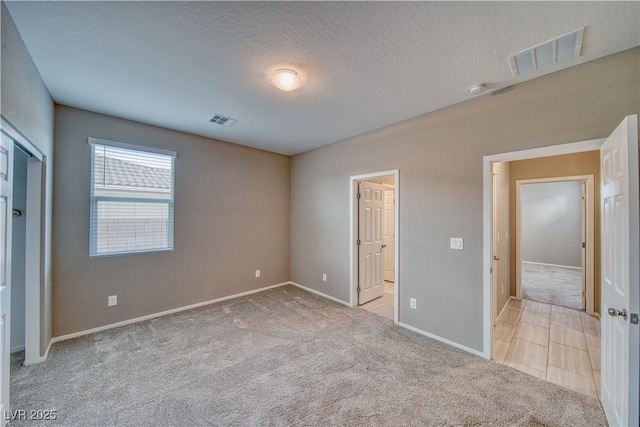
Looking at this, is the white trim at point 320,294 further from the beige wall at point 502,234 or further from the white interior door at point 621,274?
the white interior door at point 621,274

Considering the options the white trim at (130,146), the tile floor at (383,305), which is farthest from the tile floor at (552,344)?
A: the white trim at (130,146)

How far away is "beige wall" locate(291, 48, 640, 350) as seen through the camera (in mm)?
1982

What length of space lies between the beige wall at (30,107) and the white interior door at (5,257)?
0.76 ft

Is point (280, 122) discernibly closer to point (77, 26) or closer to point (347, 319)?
point (77, 26)

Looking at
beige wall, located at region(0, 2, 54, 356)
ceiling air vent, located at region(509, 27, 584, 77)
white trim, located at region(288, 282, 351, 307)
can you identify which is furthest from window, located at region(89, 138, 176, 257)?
ceiling air vent, located at region(509, 27, 584, 77)

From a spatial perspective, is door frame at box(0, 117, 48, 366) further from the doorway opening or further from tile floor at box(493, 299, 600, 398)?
tile floor at box(493, 299, 600, 398)

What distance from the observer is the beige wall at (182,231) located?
287 centimetres

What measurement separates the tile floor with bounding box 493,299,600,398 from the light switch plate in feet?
3.81

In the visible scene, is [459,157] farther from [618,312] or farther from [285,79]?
[285,79]

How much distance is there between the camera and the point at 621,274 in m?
1.54

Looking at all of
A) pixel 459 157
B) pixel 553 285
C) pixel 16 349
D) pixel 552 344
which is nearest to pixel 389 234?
pixel 459 157

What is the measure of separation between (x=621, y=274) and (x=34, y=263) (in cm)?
470

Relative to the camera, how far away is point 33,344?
2.35m

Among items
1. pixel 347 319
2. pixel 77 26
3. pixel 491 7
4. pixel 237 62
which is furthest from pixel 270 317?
pixel 491 7
